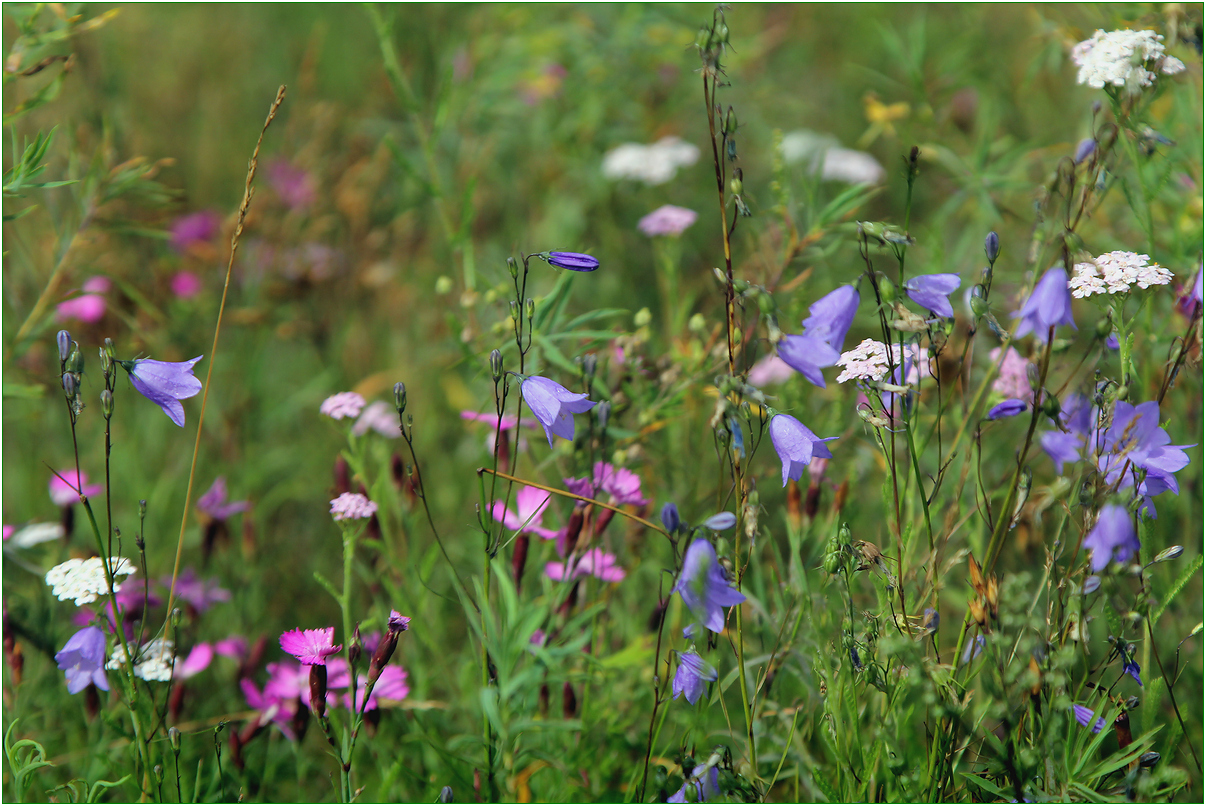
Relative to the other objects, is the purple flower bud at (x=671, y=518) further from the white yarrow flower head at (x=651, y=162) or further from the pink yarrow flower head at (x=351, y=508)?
the white yarrow flower head at (x=651, y=162)

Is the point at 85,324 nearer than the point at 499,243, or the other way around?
the point at 85,324

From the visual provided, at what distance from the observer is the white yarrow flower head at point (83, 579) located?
1258 millimetres

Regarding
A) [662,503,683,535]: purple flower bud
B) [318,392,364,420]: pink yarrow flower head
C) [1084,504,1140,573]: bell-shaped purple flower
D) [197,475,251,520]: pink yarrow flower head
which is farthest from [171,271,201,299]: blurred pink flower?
[1084,504,1140,573]: bell-shaped purple flower

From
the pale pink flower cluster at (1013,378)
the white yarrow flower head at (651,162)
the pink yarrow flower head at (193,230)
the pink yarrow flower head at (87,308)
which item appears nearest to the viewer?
the pale pink flower cluster at (1013,378)

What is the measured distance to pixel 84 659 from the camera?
134 cm

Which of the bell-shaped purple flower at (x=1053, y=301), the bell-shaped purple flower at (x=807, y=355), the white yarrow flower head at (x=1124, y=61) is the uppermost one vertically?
the white yarrow flower head at (x=1124, y=61)

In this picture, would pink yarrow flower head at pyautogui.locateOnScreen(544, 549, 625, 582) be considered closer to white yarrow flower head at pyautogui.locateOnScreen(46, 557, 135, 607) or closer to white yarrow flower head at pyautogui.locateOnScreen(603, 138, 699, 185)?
white yarrow flower head at pyautogui.locateOnScreen(46, 557, 135, 607)

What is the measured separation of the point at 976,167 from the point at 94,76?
275cm

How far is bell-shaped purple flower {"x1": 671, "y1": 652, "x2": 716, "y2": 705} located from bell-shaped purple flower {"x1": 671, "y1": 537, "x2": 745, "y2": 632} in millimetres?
147

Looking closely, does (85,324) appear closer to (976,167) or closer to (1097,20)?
(976,167)

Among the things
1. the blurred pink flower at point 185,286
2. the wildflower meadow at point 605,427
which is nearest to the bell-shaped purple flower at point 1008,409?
the wildflower meadow at point 605,427

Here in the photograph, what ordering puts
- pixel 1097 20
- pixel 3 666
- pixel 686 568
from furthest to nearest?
pixel 1097 20 < pixel 3 666 < pixel 686 568

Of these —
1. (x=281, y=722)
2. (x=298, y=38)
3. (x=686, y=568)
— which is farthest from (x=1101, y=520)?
(x=298, y=38)

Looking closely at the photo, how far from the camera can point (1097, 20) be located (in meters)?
2.11
